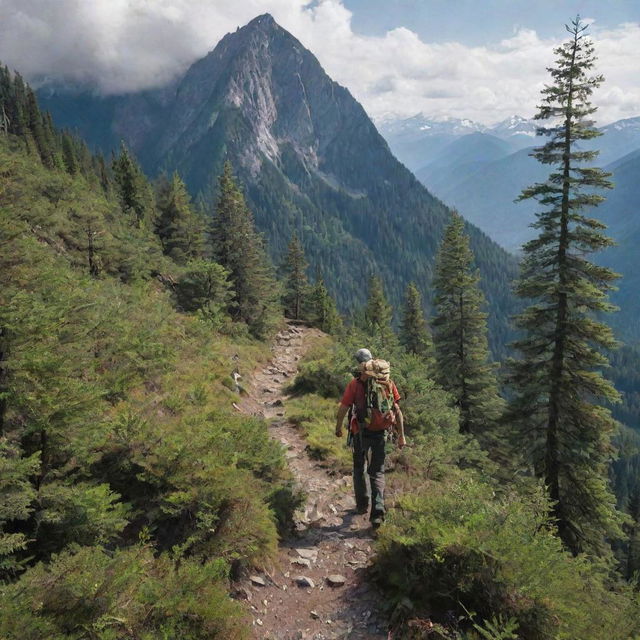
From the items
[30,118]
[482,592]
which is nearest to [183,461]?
[482,592]

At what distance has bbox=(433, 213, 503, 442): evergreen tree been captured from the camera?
22.5m

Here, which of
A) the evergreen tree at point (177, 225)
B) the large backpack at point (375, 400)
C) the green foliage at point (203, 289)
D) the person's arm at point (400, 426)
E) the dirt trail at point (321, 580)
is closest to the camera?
the dirt trail at point (321, 580)

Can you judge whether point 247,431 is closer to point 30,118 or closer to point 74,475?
point 74,475

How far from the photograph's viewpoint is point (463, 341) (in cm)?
2325

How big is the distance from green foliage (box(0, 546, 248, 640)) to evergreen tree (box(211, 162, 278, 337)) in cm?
2471

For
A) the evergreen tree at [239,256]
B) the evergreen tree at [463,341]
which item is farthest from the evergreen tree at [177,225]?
the evergreen tree at [463,341]

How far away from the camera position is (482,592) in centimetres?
480

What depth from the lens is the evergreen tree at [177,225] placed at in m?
32.4

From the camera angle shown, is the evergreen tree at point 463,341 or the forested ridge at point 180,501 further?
the evergreen tree at point 463,341

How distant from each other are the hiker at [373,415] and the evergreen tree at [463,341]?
1583 centimetres

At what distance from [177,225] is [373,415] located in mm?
29340

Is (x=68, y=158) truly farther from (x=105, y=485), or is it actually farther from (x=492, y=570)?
(x=492, y=570)

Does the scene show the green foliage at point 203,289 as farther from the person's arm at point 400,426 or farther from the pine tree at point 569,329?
the person's arm at point 400,426

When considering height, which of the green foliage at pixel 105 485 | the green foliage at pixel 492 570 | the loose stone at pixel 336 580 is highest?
the green foliage at pixel 105 485
